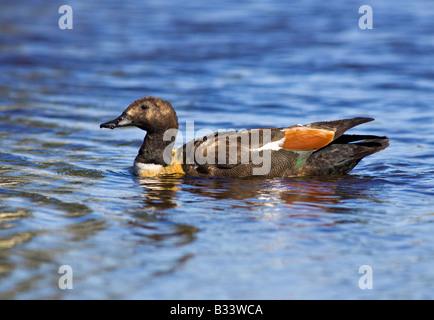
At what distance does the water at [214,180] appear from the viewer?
5836mm

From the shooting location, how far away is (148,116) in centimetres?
899

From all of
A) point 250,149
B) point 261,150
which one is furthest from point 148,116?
point 261,150

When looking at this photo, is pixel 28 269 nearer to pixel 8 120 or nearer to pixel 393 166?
pixel 393 166

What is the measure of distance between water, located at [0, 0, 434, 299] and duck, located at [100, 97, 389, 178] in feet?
0.67

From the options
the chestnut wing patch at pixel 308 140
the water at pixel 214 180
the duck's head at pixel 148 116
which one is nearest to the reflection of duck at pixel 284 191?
the water at pixel 214 180

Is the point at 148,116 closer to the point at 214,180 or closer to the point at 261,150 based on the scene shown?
the point at 214,180

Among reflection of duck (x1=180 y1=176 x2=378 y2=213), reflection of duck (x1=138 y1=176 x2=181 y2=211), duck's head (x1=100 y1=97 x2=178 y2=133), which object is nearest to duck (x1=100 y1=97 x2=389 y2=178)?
duck's head (x1=100 y1=97 x2=178 y2=133)

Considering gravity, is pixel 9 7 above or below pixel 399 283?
above

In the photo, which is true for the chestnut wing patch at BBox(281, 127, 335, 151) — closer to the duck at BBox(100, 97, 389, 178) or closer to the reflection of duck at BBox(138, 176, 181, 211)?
the duck at BBox(100, 97, 389, 178)

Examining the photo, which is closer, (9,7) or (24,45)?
(24,45)

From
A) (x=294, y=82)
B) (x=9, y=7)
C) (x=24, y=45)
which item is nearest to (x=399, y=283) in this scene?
(x=294, y=82)

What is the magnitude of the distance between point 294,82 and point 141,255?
8.75 meters

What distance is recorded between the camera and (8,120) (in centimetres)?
1179
